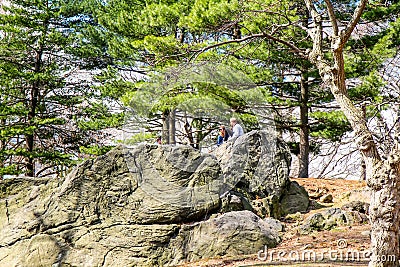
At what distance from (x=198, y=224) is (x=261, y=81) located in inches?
237

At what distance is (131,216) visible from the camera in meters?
5.76

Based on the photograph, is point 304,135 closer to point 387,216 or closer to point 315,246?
point 315,246

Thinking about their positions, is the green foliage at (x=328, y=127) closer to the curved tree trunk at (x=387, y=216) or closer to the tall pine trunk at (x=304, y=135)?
the tall pine trunk at (x=304, y=135)

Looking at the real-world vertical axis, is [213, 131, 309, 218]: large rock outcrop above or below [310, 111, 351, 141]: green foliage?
below

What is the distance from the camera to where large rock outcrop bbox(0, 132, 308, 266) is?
5.44 meters

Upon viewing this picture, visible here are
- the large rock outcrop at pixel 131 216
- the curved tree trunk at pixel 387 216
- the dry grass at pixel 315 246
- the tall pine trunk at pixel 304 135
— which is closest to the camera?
the curved tree trunk at pixel 387 216

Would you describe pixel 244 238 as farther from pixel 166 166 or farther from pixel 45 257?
pixel 45 257

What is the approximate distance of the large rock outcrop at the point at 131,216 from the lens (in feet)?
17.8

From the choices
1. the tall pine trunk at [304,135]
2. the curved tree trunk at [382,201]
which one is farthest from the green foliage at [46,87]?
the curved tree trunk at [382,201]

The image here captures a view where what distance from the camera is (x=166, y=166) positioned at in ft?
20.2

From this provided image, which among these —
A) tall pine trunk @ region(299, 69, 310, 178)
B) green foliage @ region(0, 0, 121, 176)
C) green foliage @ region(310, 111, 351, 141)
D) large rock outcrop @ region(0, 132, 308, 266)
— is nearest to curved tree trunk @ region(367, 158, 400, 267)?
large rock outcrop @ region(0, 132, 308, 266)

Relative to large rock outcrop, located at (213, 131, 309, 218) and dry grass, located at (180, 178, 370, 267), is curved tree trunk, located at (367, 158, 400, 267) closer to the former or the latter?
dry grass, located at (180, 178, 370, 267)

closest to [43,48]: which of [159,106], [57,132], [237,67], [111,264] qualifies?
[57,132]

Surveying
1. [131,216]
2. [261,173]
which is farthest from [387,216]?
[261,173]
